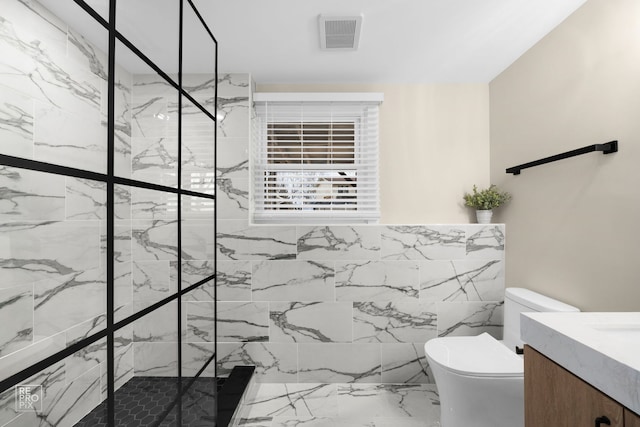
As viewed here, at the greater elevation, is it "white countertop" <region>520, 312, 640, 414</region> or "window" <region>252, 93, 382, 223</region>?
"window" <region>252, 93, 382, 223</region>

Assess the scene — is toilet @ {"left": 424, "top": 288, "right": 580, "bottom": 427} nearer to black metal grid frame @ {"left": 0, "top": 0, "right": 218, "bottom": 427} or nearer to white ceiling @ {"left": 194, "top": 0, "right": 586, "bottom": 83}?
black metal grid frame @ {"left": 0, "top": 0, "right": 218, "bottom": 427}

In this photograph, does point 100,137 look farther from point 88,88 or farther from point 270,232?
point 270,232

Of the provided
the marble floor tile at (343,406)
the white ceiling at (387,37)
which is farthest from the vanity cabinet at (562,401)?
the white ceiling at (387,37)

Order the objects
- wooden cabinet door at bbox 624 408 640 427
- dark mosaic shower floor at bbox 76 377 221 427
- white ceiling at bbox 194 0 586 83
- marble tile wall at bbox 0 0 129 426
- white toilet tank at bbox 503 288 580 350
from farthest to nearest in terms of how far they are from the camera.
Result: white toilet tank at bbox 503 288 580 350 < white ceiling at bbox 194 0 586 83 < dark mosaic shower floor at bbox 76 377 221 427 < wooden cabinet door at bbox 624 408 640 427 < marble tile wall at bbox 0 0 129 426

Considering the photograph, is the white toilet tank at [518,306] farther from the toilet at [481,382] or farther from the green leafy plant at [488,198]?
the green leafy plant at [488,198]

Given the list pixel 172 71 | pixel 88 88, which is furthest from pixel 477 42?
pixel 88 88

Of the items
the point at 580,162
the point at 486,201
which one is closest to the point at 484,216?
the point at 486,201

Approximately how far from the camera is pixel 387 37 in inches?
72.7

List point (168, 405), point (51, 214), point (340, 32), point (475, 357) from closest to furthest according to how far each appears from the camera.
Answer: point (51, 214)
point (168, 405)
point (475, 357)
point (340, 32)

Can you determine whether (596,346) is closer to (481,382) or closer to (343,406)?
(481,382)

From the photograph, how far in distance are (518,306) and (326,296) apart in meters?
1.21

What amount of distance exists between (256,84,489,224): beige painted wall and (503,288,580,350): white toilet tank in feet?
2.17

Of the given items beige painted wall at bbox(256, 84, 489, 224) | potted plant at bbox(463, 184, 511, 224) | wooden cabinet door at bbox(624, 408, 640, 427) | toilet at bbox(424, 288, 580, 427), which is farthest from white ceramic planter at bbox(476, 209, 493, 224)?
wooden cabinet door at bbox(624, 408, 640, 427)

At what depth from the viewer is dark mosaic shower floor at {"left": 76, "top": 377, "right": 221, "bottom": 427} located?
2.76ft
